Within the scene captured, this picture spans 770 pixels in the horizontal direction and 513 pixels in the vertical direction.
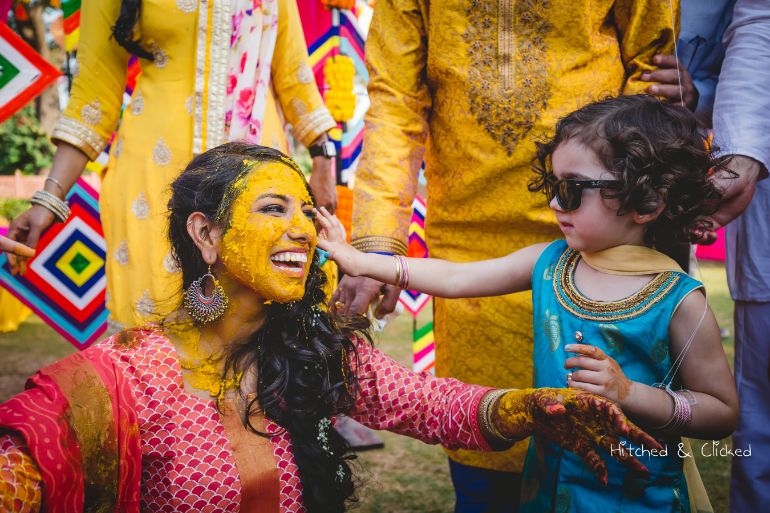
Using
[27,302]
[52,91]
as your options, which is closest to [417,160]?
[27,302]

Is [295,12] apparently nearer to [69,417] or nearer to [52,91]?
[69,417]

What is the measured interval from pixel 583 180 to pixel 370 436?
2.87 m

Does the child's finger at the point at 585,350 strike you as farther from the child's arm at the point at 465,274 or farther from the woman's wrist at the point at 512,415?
the child's arm at the point at 465,274

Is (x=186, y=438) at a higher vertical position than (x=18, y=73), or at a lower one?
lower

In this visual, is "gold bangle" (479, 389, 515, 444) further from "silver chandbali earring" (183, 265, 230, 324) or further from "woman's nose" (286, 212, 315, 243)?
"silver chandbali earring" (183, 265, 230, 324)

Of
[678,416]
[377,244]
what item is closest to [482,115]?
[377,244]

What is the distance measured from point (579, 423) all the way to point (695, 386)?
0.41m

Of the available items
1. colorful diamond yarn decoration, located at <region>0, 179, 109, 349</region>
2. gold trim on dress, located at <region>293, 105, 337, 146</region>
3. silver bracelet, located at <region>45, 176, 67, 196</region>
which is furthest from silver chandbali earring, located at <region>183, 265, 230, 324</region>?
colorful diamond yarn decoration, located at <region>0, 179, 109, 349</region>

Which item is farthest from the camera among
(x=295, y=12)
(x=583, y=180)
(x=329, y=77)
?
(x=329, y=77)

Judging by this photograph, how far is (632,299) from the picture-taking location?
1696mm

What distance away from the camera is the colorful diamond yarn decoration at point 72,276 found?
4.00m

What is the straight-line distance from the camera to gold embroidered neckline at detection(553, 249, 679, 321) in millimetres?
1674

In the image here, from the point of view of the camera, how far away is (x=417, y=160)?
241 centimetres

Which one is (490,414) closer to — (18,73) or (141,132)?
(141,132)
